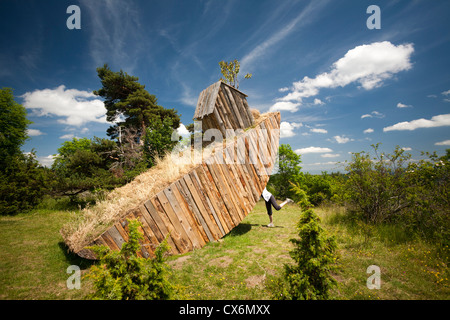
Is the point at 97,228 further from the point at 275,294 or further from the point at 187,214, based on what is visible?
the point at 275,294

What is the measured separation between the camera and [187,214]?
387 cm

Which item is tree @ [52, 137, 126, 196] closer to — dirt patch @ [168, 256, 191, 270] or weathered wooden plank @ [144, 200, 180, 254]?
weathered wooden plank @ [144, 200, 180, 254]

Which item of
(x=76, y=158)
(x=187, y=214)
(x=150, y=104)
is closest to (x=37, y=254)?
(x=187, y=214)

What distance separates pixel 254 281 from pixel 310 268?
3.87ft

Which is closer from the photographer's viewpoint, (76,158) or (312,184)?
(76,158)

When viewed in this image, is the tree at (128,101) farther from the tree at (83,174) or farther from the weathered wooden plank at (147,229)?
the weathered wooden plank at (147,229)

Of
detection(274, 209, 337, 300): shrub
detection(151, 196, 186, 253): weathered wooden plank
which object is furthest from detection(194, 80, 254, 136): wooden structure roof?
detection(274, 209, 337, 300): shrub

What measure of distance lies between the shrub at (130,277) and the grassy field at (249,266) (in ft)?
1.64

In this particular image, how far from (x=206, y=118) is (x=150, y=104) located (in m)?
12.7

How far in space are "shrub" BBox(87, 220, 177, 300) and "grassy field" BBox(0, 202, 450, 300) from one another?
1.64ft

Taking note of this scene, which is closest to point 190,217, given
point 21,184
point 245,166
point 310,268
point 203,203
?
point 203,203

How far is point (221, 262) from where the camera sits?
342 centimetres

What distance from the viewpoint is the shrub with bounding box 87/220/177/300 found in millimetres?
1554
